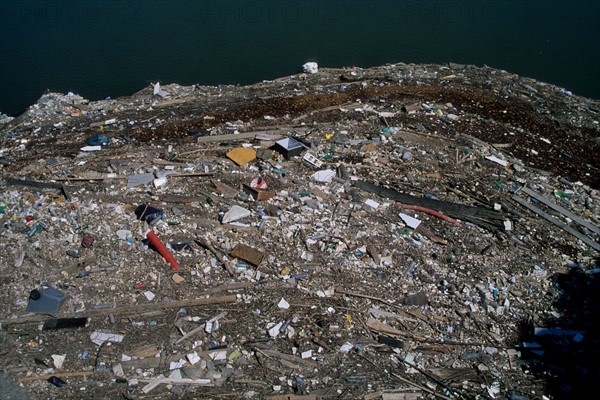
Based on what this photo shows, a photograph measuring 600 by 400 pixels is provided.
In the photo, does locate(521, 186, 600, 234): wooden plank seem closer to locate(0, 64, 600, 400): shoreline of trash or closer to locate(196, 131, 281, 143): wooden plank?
locate(0, 64, 600, 400): shoreline of trash

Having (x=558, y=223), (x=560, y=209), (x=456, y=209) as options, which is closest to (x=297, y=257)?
(x=456, y=209)

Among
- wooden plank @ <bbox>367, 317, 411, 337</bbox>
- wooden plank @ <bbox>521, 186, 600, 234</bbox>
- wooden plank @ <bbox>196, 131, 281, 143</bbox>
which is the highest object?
wooden plank @ <bbox>196, 131, 281, 143</bbox>

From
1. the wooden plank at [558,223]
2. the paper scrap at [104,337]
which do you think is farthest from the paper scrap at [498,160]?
the paper scrap at [104,337]

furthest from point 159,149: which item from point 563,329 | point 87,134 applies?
point 563,329

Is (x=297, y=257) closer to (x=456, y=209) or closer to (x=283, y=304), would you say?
(x=283, y=304)

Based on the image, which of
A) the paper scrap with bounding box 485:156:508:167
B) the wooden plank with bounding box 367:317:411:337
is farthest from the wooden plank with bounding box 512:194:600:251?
the wooden plank with bounding box 367:317:411:337

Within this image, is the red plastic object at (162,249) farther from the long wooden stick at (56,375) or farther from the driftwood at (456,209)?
the driftwood at (456,209)
